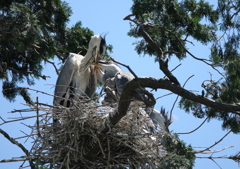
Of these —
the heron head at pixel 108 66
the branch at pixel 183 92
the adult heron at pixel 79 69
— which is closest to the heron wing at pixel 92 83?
the adult heron at pixel 79 69

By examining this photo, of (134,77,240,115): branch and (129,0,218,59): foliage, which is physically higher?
(129,0,218,59): foliage

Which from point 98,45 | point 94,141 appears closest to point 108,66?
point 98,45

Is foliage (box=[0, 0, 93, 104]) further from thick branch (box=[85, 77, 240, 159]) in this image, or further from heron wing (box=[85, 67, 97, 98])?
thick branch (box=[85, 77, 240, 159])

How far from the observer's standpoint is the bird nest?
3.82m

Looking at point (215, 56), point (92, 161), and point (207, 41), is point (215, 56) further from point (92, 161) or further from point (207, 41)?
point (92, 161)

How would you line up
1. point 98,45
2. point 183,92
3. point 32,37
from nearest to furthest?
point 183,92, point 32,37, point 98,45

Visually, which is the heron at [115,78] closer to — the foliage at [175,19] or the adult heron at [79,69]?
the adult heron at [79,69]

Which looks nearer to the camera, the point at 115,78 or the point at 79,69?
the point at 115,78

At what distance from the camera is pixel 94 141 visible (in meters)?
3.84

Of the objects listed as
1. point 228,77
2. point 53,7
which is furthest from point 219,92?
point 53,7

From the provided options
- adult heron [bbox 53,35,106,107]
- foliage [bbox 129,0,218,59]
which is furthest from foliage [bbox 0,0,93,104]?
foliage [bbox 129,0,218,59]

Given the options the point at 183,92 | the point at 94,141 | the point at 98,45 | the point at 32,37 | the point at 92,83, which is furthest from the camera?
the point at 92,83

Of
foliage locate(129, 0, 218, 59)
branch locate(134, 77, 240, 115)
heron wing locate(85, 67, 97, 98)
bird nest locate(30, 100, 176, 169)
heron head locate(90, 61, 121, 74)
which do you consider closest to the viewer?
branch locate(134, 77, 240, 115)

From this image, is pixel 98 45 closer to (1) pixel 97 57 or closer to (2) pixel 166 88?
(1) pixel 97 57
